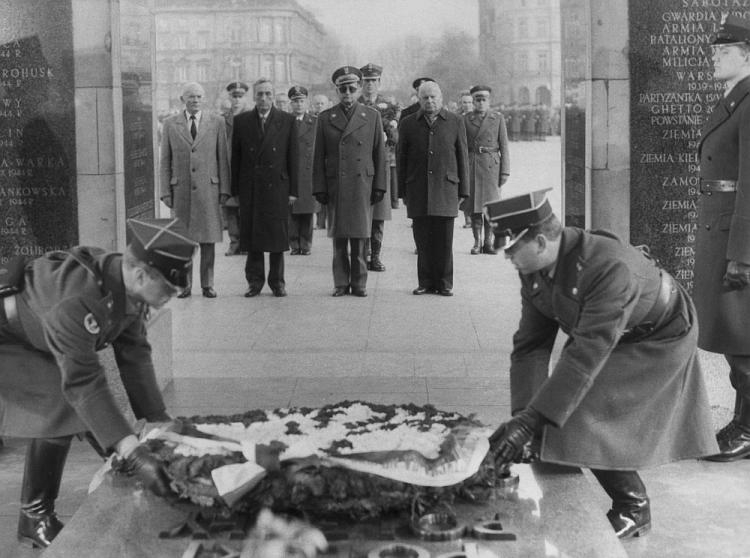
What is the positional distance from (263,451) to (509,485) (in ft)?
2.68

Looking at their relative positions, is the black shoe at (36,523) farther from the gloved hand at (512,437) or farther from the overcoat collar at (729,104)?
the overcoat collar at (729,104)

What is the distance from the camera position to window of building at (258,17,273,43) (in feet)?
82.2

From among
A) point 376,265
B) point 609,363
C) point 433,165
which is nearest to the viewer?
point 609,363

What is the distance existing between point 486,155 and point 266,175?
4.08 m

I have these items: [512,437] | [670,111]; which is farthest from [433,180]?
[512,437]

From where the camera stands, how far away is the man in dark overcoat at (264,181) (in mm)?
11117

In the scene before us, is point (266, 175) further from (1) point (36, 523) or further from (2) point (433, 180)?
(1) point (36, 523)

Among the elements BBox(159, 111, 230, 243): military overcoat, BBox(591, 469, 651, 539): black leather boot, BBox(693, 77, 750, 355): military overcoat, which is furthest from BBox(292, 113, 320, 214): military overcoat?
BBox(591, 469, 651, 539): black leather boot

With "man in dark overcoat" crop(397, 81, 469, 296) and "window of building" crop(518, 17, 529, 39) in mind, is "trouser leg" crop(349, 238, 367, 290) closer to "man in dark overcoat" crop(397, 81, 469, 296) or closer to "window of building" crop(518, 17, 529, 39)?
"man in dark overcoat" crop(397, 81, 469, 296)

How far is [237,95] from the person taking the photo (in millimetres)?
16062

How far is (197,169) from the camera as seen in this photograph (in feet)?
37.0

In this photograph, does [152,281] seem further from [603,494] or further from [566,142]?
[566,142]

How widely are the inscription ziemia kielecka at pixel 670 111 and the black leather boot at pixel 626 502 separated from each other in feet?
9.57

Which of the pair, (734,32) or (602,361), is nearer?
(602,361)
